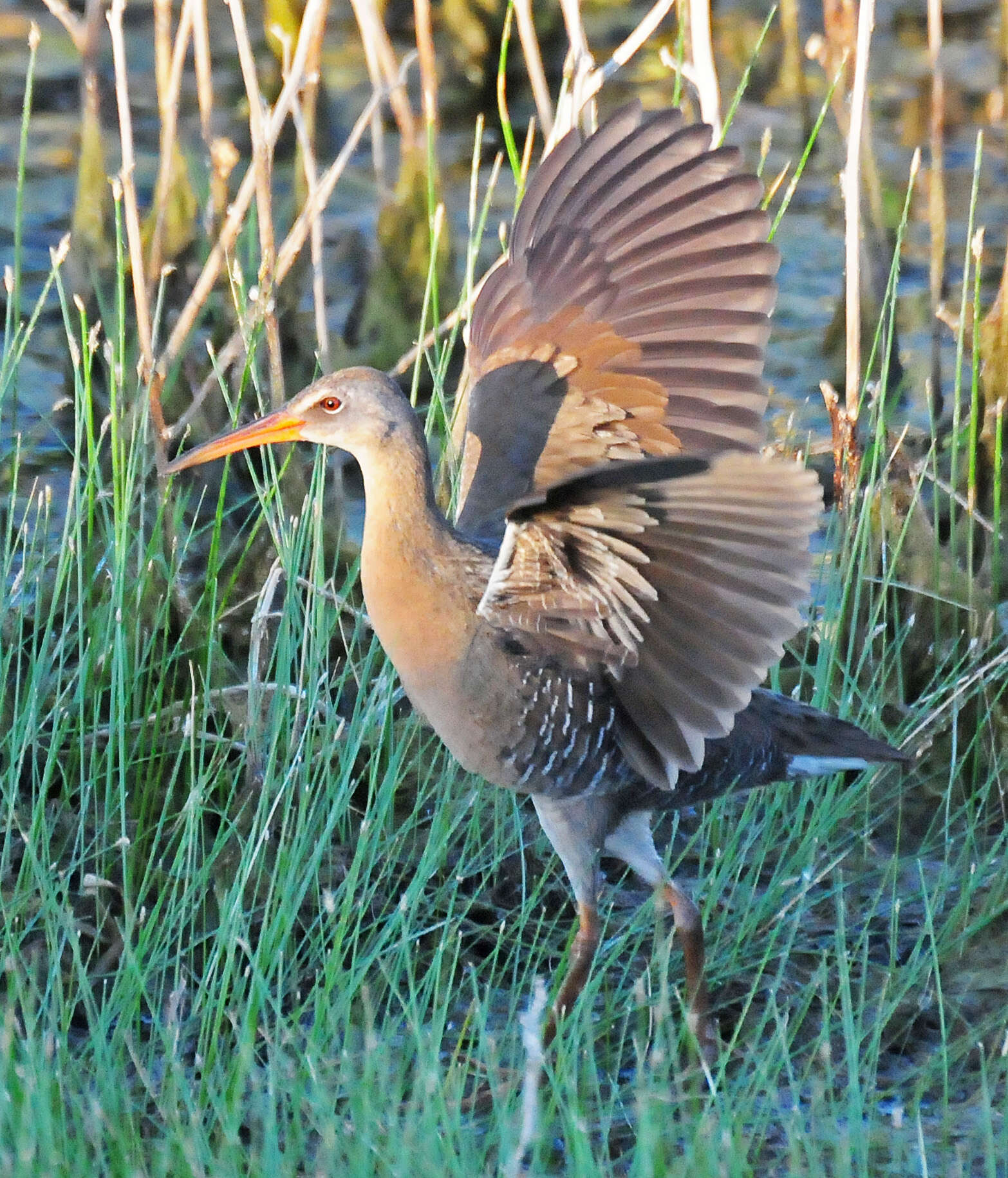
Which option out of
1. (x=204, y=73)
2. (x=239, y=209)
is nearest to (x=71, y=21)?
(x=204, y=73)

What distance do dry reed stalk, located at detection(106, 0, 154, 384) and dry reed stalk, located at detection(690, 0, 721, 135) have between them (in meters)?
1.17

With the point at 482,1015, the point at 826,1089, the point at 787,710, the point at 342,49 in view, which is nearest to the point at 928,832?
the point at 787,710

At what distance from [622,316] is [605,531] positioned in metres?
0.72

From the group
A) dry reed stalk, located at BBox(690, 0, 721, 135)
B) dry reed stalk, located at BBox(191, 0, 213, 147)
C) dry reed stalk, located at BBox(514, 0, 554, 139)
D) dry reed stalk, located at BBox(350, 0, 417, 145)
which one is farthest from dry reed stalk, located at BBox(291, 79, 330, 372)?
dry reed stalk, located at BBox(690, 0, 721, 135)

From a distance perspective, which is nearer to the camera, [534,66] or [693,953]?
[693,953]

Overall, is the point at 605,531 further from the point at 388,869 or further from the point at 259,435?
the point at 388,869

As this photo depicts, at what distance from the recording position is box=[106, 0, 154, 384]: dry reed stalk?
3812 mm

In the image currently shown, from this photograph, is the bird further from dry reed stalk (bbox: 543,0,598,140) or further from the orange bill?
dry reed stalk (bbox: 543,0,598,140)

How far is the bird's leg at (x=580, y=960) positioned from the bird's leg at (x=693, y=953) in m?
0.14

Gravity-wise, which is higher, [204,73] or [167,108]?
[204,73]

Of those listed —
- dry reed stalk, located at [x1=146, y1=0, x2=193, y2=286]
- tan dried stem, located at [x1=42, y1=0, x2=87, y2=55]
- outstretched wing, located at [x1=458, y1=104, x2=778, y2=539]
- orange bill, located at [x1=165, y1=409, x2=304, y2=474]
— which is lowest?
orange bill, located at [x1=165, y1=409, x2=304, y2=474]

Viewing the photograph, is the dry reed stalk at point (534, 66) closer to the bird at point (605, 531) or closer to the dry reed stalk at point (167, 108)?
the dry reed stalk at point (167, 108)

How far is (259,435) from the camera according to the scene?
126 inches

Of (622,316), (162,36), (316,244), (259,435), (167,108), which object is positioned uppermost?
(162,36)
